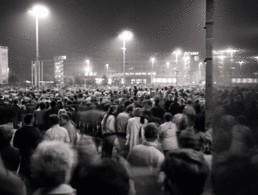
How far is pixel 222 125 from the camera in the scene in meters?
5.99

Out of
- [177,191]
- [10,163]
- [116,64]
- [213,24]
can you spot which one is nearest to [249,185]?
[177,191]

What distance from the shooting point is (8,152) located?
4.85 metres

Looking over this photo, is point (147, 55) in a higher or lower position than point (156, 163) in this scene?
higher

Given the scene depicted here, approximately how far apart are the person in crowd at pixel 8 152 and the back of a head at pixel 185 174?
106 inches

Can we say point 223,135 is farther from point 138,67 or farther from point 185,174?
point 138,67

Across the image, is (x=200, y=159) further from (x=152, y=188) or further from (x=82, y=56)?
(x=82, y=56)

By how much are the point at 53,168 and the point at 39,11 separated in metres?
25.5

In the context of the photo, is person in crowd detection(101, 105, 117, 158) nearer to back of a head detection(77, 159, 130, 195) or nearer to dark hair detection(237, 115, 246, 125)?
dark hair detection(237, 115, 246, 125)

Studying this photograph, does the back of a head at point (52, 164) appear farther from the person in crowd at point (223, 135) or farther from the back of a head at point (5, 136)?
the person in crowd at point (223, 135)

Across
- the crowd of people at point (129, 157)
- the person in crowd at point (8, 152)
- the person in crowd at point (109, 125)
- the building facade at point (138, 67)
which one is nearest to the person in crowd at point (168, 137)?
the crowd of people at point (129, 157)

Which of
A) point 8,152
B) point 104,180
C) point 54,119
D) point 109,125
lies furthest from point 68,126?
point 104,180

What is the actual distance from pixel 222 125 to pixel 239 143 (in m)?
1.19

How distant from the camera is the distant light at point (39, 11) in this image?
26.0m

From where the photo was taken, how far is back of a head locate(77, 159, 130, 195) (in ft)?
9.40
